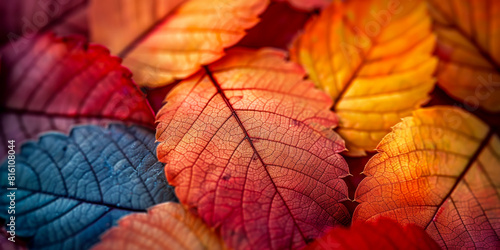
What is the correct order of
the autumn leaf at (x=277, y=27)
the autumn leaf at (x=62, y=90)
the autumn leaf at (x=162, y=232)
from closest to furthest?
the autumn leaf at (x=162, y=232)
the autumn leaf at (x=62, y=90)
the autumn leaf at (x=277, y=27)


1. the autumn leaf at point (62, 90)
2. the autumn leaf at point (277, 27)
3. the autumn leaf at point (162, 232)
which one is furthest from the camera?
the autumn leaf at point (277, 27)

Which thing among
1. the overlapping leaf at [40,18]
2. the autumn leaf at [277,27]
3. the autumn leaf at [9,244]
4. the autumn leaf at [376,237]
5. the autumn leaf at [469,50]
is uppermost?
the overlapping leaf at [40,18]

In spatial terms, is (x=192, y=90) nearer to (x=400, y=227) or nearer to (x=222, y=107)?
(x=222, y=107)

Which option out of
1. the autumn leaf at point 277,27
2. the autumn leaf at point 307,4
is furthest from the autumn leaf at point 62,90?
the autumn leaf at point 307,4

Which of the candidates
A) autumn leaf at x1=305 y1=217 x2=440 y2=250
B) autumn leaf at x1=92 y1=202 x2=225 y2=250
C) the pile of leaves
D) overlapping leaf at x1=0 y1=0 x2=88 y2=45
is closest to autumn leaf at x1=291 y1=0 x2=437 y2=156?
the pile of leaves

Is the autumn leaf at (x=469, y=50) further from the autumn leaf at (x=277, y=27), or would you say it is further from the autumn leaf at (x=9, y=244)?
the autumn leaf at (x=9, y=244)

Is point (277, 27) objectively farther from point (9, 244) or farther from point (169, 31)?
point (9, 244)

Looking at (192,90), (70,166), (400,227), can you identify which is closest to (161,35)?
(192,90)

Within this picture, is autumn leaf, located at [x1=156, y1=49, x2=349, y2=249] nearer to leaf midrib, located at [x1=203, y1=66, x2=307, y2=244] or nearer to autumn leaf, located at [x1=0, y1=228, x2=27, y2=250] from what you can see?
leaf midrib, located at [x1=203, y1=66, x2=307, y2=244]
